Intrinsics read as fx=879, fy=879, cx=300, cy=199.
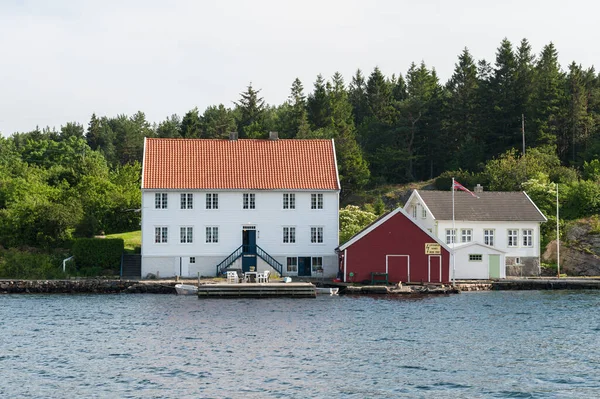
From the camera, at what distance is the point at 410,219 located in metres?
62.8

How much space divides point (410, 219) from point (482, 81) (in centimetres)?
4374

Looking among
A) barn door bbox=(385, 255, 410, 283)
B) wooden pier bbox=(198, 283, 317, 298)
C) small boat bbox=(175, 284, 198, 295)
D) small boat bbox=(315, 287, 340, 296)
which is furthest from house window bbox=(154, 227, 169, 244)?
barn door bbox=(385, 255, 410, 283)

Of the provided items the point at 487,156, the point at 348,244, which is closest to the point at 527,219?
the point at 348,244

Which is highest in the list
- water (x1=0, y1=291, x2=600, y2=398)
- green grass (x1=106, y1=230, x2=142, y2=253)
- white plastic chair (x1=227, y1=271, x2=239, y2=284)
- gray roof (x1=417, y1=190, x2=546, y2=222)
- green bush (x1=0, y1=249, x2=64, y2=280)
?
gray roof (x1=417, y1=190, x2=546, y2=222)

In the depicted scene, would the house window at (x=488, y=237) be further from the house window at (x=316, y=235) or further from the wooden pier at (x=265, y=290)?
the wooden pier at (x=265, y=290)

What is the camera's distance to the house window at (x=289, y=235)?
6500 cm

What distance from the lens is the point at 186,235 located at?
64.1m

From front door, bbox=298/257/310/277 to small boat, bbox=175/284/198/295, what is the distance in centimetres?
941

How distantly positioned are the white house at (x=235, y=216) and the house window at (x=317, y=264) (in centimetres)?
7

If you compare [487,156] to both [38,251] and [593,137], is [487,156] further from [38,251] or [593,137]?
[38,251]

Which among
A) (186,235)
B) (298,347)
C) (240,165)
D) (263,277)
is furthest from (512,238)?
(298,347)

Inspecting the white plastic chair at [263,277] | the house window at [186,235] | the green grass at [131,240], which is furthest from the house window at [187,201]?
the white plastic chair at [263,277]

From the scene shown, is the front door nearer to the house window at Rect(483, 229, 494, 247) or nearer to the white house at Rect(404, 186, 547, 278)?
the white house at Rect(404, 186, 547, 278)

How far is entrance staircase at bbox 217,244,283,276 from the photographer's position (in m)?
63.8
